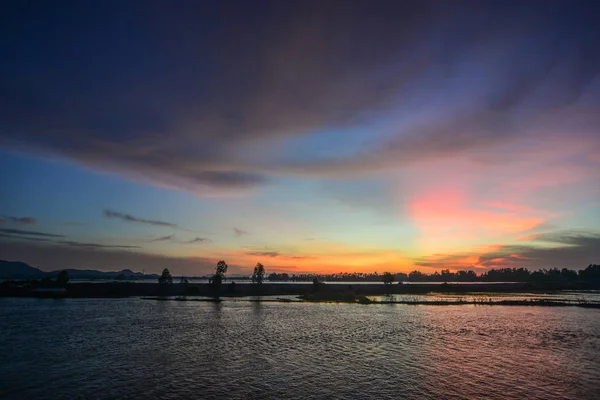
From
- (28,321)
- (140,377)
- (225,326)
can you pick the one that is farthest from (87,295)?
(140,377)

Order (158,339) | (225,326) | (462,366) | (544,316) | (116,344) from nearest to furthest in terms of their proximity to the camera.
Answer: (462,366) < (116,344) < (158,339) < (225,326) < (544,316)

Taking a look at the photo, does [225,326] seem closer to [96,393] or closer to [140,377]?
[140,377]

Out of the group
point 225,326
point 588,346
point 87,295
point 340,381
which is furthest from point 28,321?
point 588,346

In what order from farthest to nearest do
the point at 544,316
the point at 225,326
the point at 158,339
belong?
the point at 544,316 < the point at 225,326 < the point at 158,339

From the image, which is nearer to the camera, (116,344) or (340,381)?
(340,381)

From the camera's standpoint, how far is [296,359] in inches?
2020

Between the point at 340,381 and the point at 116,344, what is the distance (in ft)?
139

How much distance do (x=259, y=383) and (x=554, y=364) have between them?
138ft

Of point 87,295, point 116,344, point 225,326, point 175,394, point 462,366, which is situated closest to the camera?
point 175,394

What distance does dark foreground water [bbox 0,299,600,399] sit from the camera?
126 ft

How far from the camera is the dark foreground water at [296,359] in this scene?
3847 centimetres

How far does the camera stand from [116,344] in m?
61.9

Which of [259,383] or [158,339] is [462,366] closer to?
[259,383]

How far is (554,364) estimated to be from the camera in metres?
50.3
